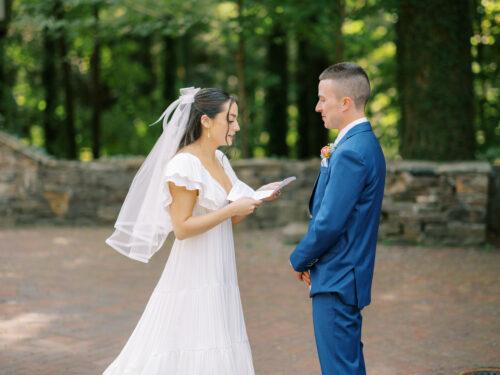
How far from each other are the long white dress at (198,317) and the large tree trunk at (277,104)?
1395 centimetres

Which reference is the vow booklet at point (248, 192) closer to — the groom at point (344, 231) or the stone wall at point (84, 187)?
the groom at point (344, 231)

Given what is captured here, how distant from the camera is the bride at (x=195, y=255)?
12.1 ft

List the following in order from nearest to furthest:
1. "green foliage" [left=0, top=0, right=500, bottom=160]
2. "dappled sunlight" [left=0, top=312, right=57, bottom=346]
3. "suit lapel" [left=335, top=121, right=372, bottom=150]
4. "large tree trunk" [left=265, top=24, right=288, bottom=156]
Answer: "suit lapel" [left=335, top=121, right=372, bottom=150] < "dappled sunlight" [left=0, top=312, right=57, bottom=346] < "green foliage" [left=0, top=0, right=500, bottom=160] < "large tree trunk" [left=265, top=24, right=288, bottom=156]

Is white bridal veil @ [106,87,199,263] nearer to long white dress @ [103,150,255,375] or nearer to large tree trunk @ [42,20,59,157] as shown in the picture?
long white dress @ [103,150,255,375]

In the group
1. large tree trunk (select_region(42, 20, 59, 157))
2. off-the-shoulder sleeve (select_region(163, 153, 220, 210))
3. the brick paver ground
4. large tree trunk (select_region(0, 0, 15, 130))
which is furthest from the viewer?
large tree trunk (select_region(42, 20, 59, 157))

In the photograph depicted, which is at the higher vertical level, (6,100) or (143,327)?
(6,100)

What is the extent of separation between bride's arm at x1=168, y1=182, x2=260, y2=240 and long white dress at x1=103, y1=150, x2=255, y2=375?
0.37ft

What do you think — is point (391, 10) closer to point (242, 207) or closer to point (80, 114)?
point (242, 207)

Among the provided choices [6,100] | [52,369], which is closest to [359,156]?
[52,369]

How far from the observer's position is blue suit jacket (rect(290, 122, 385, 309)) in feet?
10.4

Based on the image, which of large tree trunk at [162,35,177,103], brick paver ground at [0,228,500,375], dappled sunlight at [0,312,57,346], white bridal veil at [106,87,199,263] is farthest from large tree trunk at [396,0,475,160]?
large tree trunk at [162,35,177,103]

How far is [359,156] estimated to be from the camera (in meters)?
3.20

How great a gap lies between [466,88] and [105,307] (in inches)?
241

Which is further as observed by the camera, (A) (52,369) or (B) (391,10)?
(B) (391,10)
